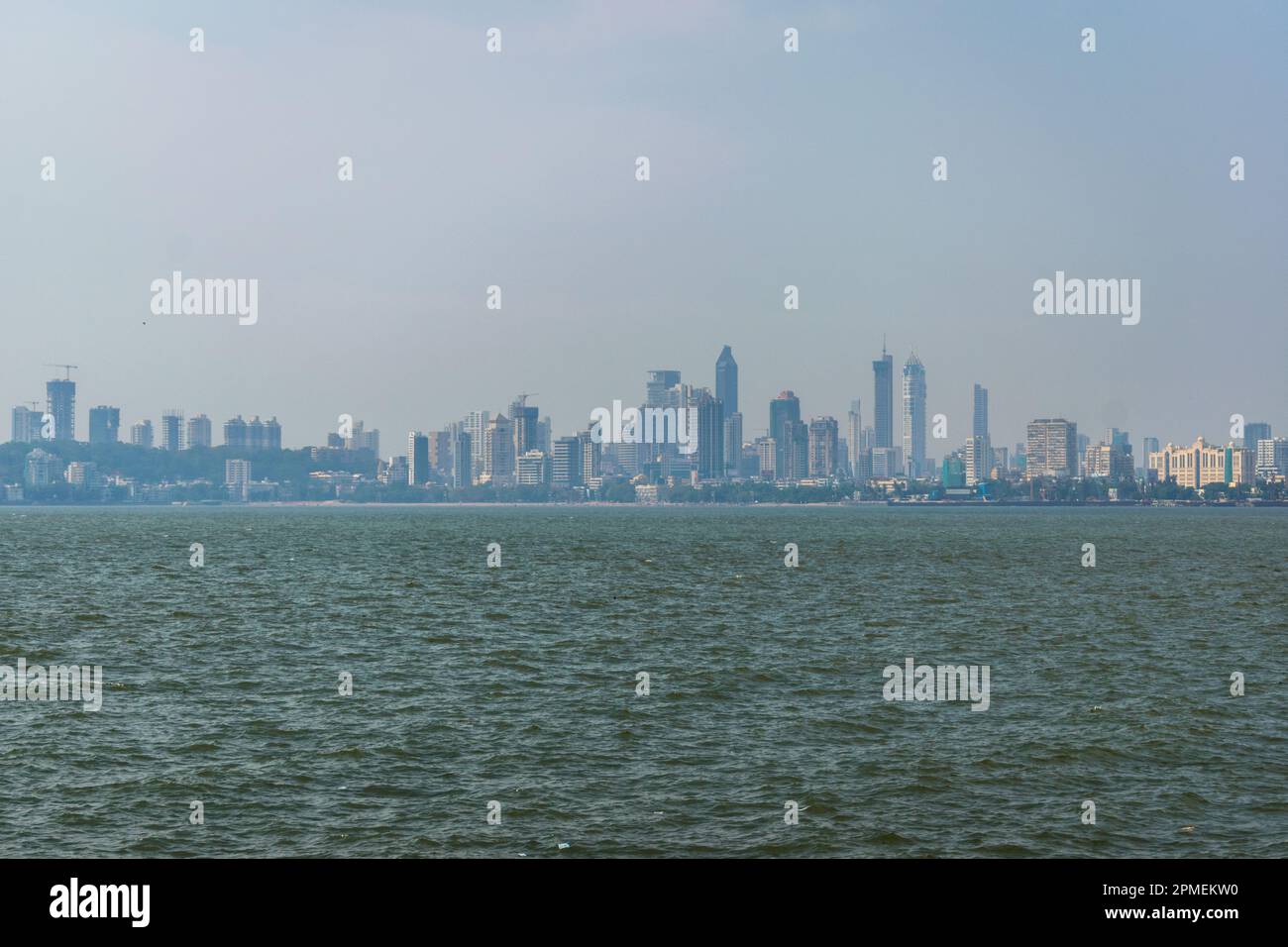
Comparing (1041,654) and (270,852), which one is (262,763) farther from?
(1041,654)

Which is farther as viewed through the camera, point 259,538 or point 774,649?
point 259,538

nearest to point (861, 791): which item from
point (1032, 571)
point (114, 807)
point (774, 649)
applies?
point (114, 807)
